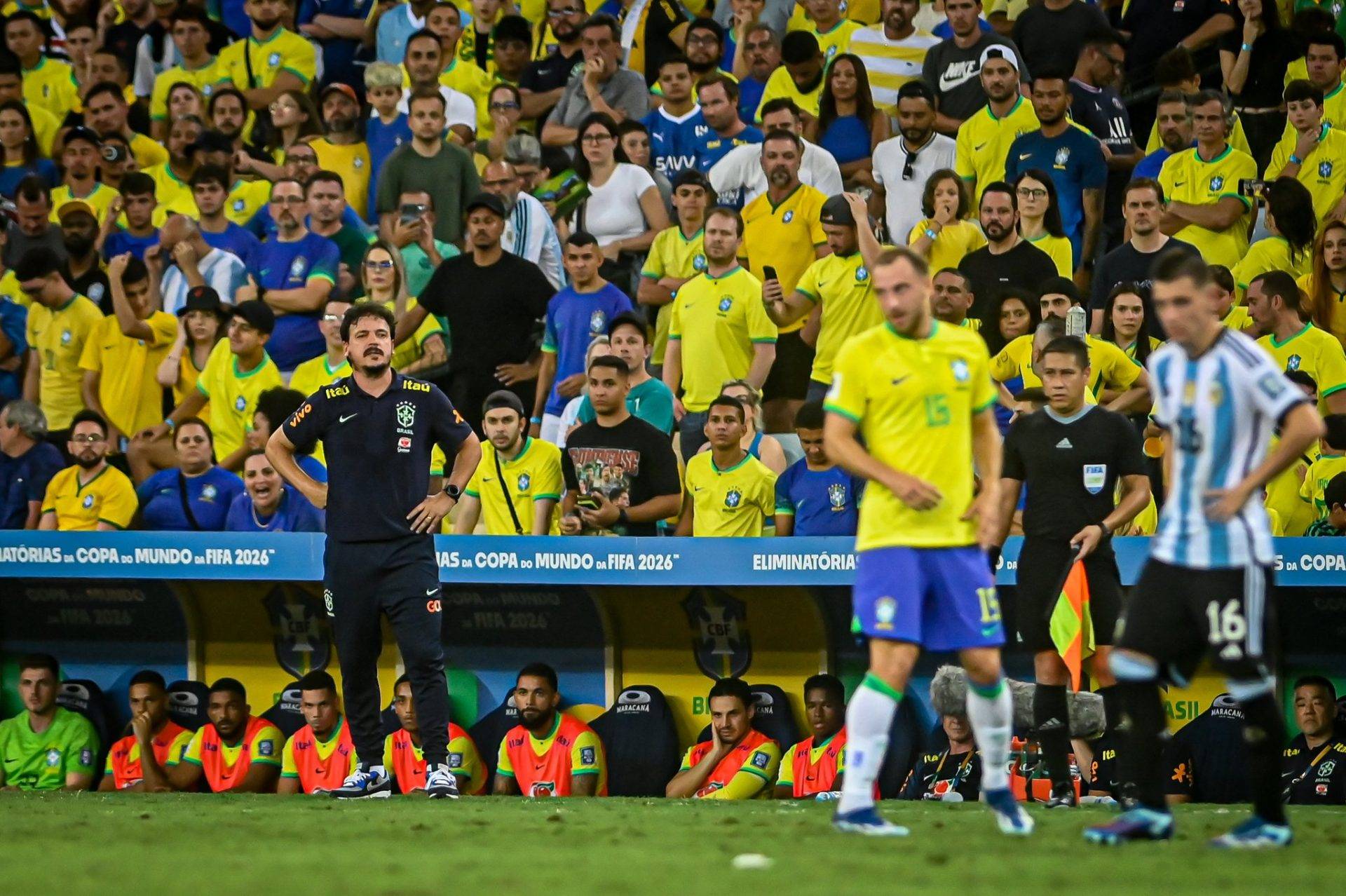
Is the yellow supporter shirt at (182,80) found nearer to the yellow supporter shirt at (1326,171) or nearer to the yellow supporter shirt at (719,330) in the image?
the yellow supporter shirt at (719,330)

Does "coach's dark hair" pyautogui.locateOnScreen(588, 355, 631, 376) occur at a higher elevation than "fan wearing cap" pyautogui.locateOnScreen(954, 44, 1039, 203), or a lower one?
lower

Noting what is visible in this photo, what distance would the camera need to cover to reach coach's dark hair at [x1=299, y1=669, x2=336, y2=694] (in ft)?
38.3

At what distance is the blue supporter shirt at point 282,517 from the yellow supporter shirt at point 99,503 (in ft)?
2.64

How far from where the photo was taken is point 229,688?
12.1 metres

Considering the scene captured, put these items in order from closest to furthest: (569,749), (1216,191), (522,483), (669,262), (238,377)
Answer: (569,749) < (522,483) < (1216,191) < (238,377) < (669,262)

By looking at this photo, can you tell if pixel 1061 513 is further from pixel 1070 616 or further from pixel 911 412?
pixel 911 412

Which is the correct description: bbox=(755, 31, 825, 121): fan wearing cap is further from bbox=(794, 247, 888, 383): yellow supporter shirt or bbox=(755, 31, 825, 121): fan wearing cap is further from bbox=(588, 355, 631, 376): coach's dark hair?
bbox=(588, 355, 631, 376): coach's dark hair

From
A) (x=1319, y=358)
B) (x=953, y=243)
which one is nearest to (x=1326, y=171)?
(x=1319, y=358)

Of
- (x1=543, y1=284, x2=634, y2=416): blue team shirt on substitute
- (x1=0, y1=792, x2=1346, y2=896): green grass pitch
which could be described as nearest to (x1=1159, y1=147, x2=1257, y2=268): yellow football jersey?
(x1=543, y1=284, x2=634, y2=416): blue team shirt on substitute

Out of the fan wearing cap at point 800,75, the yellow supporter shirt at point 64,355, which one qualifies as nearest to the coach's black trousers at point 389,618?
the yellow supporter shirt at point 64,355

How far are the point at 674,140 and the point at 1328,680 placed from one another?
6.24 metres

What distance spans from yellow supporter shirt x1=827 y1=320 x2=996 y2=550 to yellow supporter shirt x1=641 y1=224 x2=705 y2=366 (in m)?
6.26

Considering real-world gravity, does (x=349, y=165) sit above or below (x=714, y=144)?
above

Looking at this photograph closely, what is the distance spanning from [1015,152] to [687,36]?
10.0 ft
